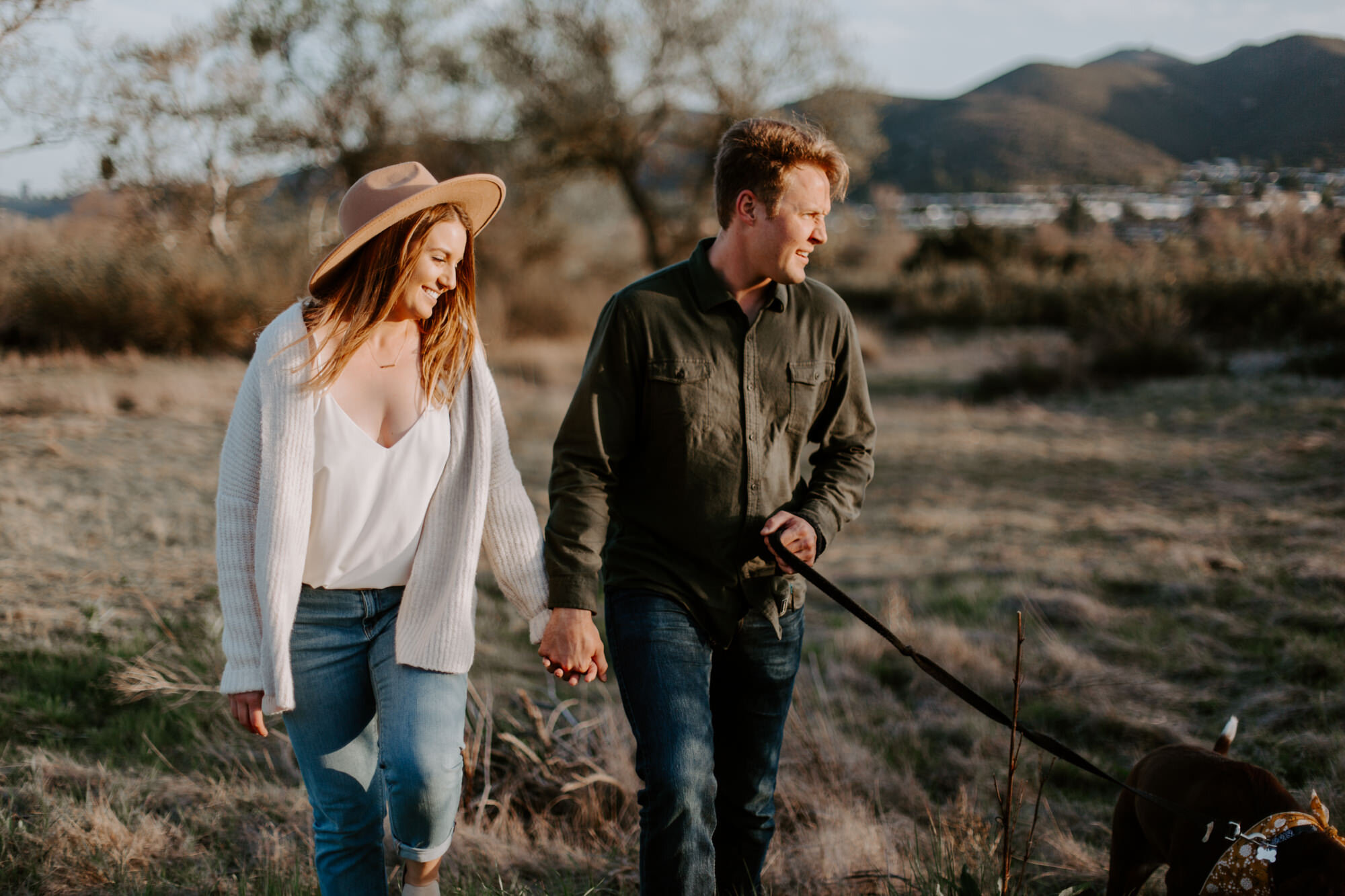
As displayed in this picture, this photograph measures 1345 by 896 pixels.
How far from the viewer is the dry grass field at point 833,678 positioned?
9.66ft

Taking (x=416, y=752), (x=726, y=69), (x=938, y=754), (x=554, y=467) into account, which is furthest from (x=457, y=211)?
(x=726, y=69)

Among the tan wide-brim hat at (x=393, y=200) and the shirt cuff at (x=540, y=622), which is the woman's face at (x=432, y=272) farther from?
the shirt cuff at (x=540, y=622)

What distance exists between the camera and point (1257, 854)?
6.86 feet

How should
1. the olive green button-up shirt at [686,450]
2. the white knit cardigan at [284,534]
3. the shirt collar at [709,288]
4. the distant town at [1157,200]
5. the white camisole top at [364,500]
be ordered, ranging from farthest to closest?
the distant town at [1157,200], the shirt collar at [709,288], the olive green button-up shirt at [686,450], the white camisole top at [364,500], the white knit cardigan at [284,534]

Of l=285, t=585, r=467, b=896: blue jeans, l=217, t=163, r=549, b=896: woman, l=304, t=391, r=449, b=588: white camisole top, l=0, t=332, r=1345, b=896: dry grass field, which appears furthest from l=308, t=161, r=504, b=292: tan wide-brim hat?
l=0, t=332, r=1345, b=896: dry grass field

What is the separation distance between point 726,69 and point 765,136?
1688 centimetres

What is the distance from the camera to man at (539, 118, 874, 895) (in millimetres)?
2266

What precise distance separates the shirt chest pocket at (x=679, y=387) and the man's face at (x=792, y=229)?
31cm

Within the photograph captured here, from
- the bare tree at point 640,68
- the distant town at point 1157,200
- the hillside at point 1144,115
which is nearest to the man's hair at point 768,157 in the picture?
the hillside at point 1144,115

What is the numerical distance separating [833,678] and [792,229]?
3.18m

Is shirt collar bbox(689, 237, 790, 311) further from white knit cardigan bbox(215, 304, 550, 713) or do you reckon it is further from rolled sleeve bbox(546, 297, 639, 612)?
white knit cardigan bbox(215, 304, 550, 713)

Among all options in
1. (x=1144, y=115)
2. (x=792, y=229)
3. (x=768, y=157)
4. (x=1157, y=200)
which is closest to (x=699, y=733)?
(x=792, y=229)

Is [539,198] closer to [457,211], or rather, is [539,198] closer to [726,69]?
[726,69]

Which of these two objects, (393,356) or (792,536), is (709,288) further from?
(393,356)
